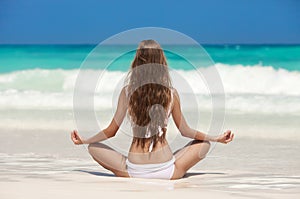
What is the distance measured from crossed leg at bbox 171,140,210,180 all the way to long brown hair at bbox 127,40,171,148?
0.43 ft

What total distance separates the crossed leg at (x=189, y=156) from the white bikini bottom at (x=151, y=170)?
4 cm

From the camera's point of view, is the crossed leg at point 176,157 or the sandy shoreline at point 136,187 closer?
the sandy shoreline at point 136,187

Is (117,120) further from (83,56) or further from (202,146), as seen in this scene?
(83,56)

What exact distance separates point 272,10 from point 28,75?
218 inches

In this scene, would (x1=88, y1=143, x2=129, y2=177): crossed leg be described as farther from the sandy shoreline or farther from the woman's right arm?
the woman's right arm

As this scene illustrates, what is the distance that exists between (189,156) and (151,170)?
0.57 feet

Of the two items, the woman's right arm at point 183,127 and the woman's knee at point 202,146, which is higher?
the woman's right arm at point 183,127

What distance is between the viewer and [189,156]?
2725 millimetres

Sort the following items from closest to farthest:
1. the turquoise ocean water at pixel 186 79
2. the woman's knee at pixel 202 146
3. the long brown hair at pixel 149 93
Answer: the long brown hair at pixel 149 93, the woman's knee at pixel 202 146, the turquoise ocean water at pixel 186 79

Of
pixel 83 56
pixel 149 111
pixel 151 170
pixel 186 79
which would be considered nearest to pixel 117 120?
pixel 149 111

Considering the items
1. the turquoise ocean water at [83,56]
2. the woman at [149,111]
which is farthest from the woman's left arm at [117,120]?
the turquoise ocean water at [83,56]

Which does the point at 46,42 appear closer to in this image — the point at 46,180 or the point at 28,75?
the point at 28,75

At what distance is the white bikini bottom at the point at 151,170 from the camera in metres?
2.66

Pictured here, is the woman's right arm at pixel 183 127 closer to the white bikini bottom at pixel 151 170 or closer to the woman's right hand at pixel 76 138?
the white bikini bottom at pixel 151 170
